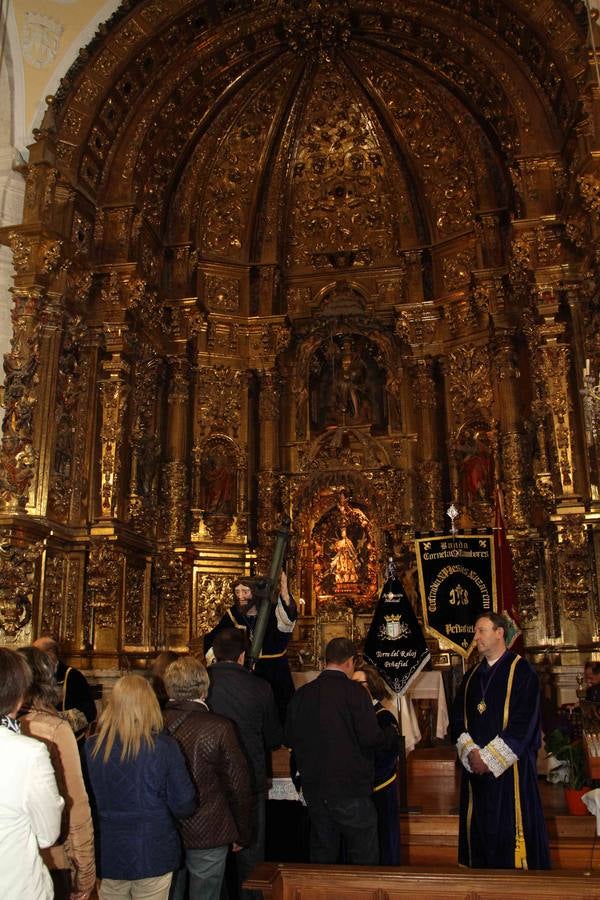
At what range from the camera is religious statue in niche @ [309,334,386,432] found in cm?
1445

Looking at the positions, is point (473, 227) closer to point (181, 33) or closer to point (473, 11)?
point (473, 11)

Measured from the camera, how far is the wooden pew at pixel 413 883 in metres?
3.16

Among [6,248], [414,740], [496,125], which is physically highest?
[496,125]

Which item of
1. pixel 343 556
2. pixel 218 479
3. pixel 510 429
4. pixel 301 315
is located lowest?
pixel 343 556

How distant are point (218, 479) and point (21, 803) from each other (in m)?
11.2

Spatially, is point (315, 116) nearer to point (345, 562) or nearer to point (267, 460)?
point (267, 460)

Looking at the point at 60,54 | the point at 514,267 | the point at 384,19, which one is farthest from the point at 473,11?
the point at 60,54

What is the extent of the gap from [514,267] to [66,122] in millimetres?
6759

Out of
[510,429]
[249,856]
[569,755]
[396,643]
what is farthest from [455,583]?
[510,429]

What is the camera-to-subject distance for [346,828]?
454cm

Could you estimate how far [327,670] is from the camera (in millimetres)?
4707

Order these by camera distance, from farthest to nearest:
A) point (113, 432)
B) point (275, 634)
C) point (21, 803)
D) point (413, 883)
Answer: point (113, 432)
point (275, 634)
point (413, 883)
point (21, 803)

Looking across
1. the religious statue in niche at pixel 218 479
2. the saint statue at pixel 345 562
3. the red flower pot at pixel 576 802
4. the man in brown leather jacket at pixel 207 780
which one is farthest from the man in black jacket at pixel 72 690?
the saint statue at pixel 345 562

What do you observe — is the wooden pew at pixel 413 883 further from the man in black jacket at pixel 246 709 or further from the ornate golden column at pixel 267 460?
the ornate golden column at pixel 267 460
